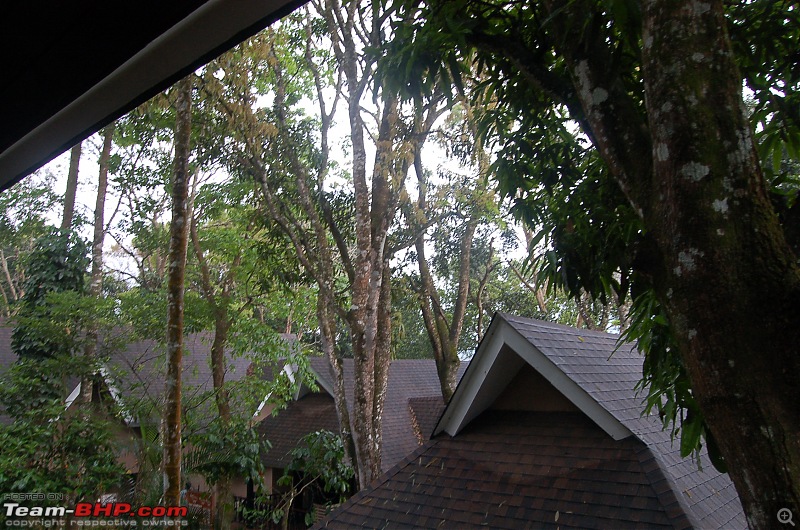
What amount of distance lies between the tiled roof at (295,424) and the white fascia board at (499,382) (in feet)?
27.0

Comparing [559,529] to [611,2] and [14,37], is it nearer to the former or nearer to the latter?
[611,2]

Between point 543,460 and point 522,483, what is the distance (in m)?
0.32

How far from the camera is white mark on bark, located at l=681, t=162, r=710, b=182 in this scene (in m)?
1.54

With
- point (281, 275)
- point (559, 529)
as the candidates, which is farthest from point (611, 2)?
point (281, 275)

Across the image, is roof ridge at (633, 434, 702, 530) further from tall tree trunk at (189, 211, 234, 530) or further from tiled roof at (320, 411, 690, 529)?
tall tree trunk at (189, 211, 234, 530)

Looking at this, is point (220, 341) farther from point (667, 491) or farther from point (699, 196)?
point (699, 196)

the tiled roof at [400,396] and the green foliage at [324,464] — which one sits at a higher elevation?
the tiled roof at [400,396]

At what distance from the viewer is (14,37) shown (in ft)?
3.52

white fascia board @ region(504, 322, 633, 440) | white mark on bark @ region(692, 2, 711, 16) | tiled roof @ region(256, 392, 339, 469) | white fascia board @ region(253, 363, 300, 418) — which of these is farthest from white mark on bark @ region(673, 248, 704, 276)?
tiled roof @ region(256, 392, 339, 469)

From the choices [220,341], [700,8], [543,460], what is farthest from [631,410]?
[220,341]

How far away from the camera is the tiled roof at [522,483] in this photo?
167 inches

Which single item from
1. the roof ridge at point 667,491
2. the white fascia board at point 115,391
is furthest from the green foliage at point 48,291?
the roof ridge at point 667,491

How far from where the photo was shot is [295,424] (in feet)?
49.0

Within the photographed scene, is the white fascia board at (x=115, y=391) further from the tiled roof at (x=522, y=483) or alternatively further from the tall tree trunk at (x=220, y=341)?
the tiled roof at (x=522, y=483)
